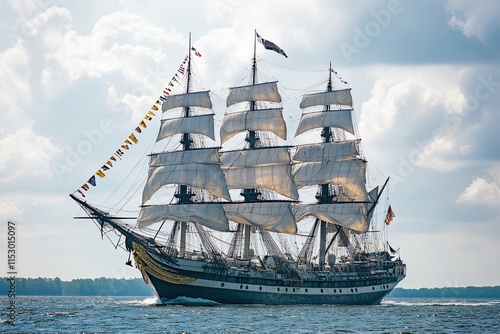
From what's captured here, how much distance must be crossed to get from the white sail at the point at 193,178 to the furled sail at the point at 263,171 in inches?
280

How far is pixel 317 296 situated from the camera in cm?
11612

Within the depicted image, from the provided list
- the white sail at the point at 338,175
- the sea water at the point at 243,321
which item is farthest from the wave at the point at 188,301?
A: the white sail at the point at 338,175

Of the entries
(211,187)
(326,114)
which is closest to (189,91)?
(211,187)

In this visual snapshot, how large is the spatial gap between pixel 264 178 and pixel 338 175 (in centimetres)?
1226

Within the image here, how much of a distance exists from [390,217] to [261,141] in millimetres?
21749

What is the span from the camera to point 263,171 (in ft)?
392

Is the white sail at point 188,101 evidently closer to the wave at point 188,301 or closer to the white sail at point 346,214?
the white sail at point 346,214

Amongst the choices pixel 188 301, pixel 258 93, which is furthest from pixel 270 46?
pixel 188 301

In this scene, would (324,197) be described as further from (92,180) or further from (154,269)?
(92,180)

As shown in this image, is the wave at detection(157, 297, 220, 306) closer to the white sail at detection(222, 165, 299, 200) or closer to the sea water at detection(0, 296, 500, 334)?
the sea water at detection(0, 296, 500, 334)

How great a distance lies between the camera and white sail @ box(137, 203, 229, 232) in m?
111

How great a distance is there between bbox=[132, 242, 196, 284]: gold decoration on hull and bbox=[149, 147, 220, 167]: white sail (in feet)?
50.7

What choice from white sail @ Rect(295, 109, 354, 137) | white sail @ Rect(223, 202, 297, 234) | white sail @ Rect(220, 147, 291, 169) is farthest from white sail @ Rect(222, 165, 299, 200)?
white sail @ Rect(295, 109, 354, 137)

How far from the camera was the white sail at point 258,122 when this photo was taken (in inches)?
4744
